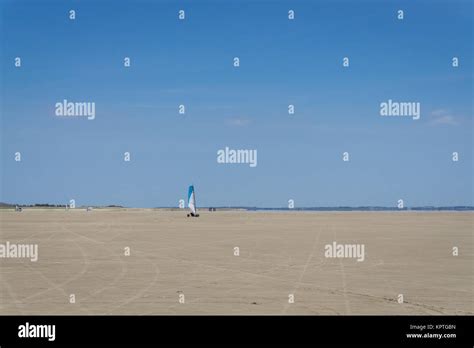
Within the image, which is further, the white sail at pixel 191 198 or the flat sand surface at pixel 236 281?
the white sail at pixel 191 198

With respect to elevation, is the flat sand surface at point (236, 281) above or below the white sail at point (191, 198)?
below

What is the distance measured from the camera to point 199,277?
18.2 m

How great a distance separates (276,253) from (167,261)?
547cm

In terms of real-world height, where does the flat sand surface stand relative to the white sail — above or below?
below

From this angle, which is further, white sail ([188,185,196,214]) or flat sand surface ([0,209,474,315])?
white sail ([188,185,196,214])

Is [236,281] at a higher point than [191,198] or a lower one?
lower

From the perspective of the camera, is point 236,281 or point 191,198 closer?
point 236,281
